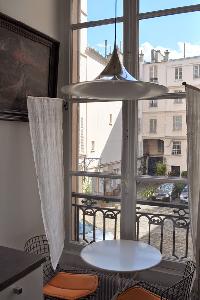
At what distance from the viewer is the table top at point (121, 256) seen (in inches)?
77.7

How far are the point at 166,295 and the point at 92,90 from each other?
4.34ft

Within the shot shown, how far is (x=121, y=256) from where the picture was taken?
6.99 feet

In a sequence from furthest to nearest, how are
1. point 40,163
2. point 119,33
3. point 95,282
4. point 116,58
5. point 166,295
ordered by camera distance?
1. point 119,33
2. point 40,163
3. point 95,282
4. point 166,295
5. point 116,58

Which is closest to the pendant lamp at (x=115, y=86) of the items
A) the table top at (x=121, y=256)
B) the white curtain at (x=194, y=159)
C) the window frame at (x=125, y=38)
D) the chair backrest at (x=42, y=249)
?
the white curtain at (x=194, y=159)

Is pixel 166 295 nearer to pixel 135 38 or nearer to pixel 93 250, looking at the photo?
pixel 93 250

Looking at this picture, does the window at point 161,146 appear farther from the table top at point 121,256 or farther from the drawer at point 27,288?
the drawer at point 27,288

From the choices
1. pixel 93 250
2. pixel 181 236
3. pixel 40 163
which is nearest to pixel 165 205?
pixel 181 236

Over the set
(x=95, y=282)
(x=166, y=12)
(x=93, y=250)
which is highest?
(x=166, y=12)

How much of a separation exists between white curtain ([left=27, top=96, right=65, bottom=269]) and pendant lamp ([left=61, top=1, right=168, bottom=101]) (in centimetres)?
74

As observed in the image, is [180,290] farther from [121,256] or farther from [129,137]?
[129,137]

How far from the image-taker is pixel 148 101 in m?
2.50

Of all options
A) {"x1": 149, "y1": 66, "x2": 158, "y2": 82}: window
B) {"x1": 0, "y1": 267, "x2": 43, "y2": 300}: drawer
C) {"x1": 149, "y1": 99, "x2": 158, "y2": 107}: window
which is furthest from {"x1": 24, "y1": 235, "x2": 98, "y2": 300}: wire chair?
{"x1": 149, "y1": 66, "x2": 158, "y2": 82}: window

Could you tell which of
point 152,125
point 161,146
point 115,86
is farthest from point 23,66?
point 161,146

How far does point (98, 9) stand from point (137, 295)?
2.30m
